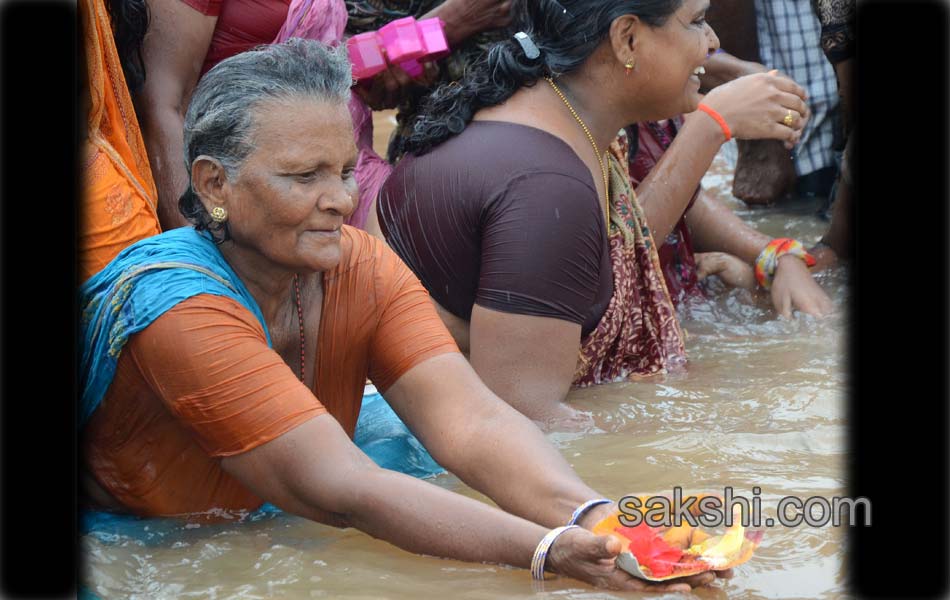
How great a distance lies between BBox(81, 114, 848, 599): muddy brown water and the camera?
278 cm

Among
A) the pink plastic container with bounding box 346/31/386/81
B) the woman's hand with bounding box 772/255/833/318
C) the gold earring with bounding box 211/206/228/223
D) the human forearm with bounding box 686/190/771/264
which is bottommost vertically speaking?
the woman's hand with bounding box 772/255/833/318

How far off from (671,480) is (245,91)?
4.52 feet

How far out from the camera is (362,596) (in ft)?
9.02

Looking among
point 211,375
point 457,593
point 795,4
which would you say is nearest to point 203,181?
point 211,375

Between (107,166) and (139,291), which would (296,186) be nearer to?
(139,291)

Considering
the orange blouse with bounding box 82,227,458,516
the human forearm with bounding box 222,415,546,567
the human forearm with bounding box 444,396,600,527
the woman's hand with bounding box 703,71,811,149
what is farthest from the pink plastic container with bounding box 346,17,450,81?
the human forearm with bounding box 222,415,546,567

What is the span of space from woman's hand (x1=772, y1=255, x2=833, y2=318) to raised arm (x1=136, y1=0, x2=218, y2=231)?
214 cm

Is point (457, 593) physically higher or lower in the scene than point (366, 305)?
lower

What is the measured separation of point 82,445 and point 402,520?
0.79 meters

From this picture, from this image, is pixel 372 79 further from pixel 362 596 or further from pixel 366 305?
pixel 362 596

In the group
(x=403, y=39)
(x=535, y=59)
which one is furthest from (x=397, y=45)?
(x=535, y=59)

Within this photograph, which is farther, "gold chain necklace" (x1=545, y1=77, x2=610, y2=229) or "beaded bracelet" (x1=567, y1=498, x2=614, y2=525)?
"gold chain necklace" (x1=545, y1=77, x2=610, y2=229)

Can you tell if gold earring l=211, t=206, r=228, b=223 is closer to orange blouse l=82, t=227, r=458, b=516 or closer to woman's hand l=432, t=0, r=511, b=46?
orange blouse l=82, t=227, r=458, b=516

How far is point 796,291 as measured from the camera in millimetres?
4902
